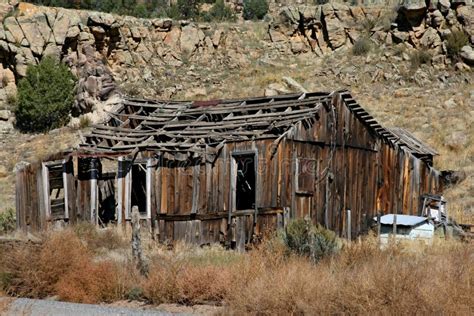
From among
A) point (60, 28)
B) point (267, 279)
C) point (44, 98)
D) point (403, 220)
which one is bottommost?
point (403, 220)

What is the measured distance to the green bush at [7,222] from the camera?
76.6 ft

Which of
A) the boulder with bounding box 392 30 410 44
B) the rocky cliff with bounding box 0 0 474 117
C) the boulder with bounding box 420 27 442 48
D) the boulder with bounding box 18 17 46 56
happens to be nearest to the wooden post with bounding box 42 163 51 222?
the rocky cliff with bounding box 0 0 474 117

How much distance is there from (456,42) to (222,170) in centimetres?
2997

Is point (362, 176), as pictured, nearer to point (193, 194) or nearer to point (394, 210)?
point (394, 210)

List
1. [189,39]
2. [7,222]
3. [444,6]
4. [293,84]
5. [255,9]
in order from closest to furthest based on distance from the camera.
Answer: [7,222] → [293,84] → [444,6] → [189,39] → [255,9]

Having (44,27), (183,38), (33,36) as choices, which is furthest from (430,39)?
(33,36)

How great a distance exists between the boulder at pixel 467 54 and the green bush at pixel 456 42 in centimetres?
38

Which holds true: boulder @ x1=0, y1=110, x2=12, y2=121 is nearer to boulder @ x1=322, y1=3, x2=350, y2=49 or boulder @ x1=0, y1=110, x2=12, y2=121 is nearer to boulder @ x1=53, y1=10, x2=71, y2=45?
boulder @ x1=53, y1=10, x2=71, y2=45

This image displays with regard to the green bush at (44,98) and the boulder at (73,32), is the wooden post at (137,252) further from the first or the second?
the boulder at (73,32)

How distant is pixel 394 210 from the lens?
25719mm

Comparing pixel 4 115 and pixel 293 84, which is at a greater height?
pixel 293 84

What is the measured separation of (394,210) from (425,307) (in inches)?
Result: 641

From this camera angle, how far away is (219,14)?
61.7 metres

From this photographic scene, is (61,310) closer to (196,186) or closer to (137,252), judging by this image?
(137,252)
